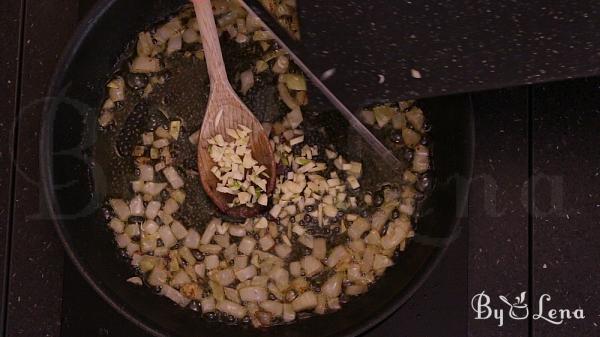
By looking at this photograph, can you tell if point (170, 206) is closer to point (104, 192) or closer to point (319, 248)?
point (104, 192)

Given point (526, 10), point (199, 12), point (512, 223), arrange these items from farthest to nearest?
1. point (512, 223)
2. point (199, 12)
3. point (526, 10)

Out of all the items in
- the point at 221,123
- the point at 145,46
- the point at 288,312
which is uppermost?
the point at 145,46

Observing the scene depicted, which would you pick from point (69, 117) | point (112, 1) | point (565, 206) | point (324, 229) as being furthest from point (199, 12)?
point (565, 206)

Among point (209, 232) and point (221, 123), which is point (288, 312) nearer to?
point (209, 232)

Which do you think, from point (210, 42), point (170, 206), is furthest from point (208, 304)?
point (210, 42)

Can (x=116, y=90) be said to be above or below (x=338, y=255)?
above

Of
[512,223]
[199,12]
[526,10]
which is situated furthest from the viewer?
[512,223]

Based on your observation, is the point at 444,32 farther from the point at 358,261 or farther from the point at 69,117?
the point at 69,117
